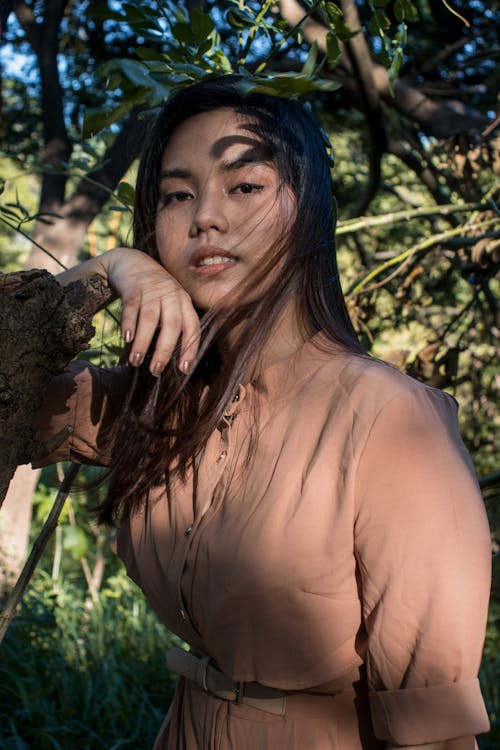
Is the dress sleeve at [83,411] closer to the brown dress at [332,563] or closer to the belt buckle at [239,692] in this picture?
the brown dress at [332,563]

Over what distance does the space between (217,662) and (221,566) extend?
0.63 ft

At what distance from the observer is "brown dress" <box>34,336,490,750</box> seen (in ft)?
3.63

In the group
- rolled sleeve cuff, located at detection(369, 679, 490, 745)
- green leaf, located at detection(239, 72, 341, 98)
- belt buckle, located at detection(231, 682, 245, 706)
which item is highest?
green leaf, located at detection(239, 72, 341, 98)

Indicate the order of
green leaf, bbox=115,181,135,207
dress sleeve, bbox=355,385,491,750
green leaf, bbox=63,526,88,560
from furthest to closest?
green leaf, bbox=63,526,88,560, green leaf, bbox=115,181,135,207, dress sleeve, bbox=355,385,491,750

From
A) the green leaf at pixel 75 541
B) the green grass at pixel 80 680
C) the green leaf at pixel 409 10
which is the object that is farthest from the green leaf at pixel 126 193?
the green leaf at pixel 75 541

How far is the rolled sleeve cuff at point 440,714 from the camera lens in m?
1.10

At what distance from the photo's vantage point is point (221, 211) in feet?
4.66

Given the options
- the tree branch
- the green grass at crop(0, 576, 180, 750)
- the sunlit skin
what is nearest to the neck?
the sunlit skin

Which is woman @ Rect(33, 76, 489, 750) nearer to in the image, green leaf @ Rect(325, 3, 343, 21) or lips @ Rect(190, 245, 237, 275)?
lips @ Rect(190, 245, 237, 275)

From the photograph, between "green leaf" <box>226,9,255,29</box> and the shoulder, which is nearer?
the shoulder

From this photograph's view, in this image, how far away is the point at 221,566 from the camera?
4.13 ft

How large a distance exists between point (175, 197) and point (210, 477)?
51 cm

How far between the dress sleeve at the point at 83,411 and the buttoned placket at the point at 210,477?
0.90 feet

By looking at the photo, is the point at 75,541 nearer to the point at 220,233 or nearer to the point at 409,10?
the point at 220,233
